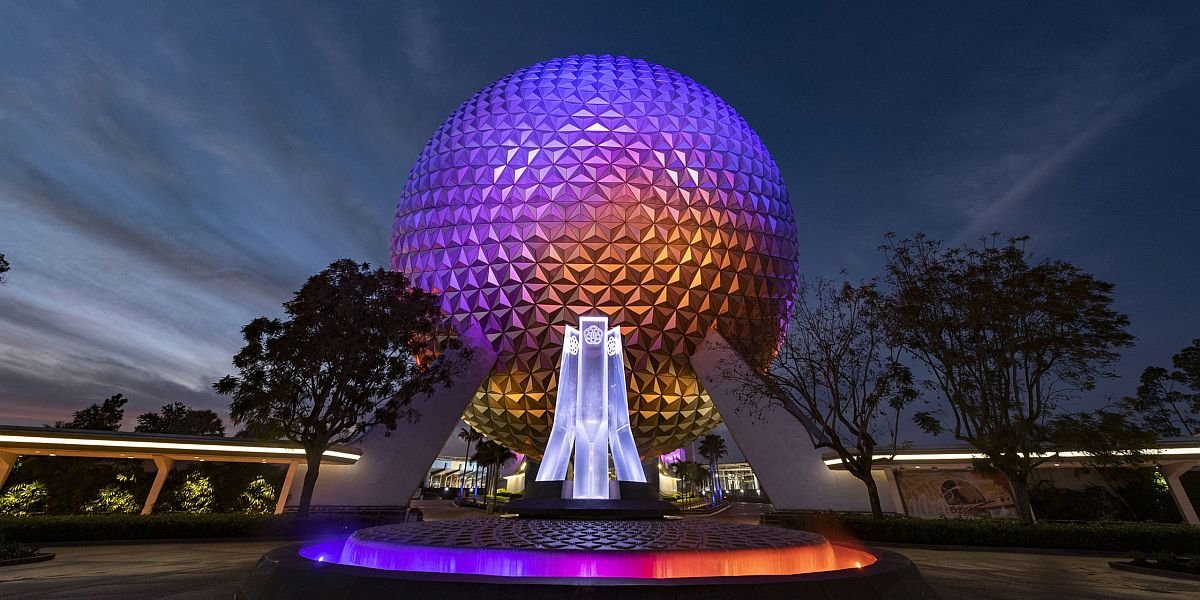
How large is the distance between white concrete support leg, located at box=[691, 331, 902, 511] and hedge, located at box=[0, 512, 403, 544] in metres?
14.1

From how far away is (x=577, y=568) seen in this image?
21.2 feet

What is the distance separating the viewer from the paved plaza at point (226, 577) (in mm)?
7988

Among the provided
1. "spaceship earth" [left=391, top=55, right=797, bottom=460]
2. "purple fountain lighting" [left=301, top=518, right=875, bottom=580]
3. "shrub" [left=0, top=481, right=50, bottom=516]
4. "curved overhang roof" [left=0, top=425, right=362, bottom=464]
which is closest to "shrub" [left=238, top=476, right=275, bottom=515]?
"shrub" [left=0, top=481, right=50, bottom=516]

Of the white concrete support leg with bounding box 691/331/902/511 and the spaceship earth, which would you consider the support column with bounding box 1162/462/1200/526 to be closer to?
the white concrete support leg with bounding box 691/331/902/511

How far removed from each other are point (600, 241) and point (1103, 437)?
18.8m

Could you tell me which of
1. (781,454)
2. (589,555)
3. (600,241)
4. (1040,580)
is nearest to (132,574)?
(589,555)

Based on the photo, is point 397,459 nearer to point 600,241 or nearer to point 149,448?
point 149,448

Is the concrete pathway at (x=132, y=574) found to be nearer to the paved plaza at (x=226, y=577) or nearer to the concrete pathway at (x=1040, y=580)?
the paved plaza at (x=226, y=577)

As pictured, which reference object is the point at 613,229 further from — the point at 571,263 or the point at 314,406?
Result: the point at 314,406

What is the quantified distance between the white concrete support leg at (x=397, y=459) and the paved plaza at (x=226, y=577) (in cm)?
541

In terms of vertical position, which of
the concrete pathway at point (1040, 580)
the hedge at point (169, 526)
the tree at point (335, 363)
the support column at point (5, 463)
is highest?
the tree at point (335, 363)

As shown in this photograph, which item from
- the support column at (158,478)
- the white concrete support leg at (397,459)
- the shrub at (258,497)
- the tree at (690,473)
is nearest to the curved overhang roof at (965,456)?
the white concrete support leg at (397,459)

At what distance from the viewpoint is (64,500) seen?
2694cm

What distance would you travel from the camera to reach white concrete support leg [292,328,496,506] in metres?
19.4
